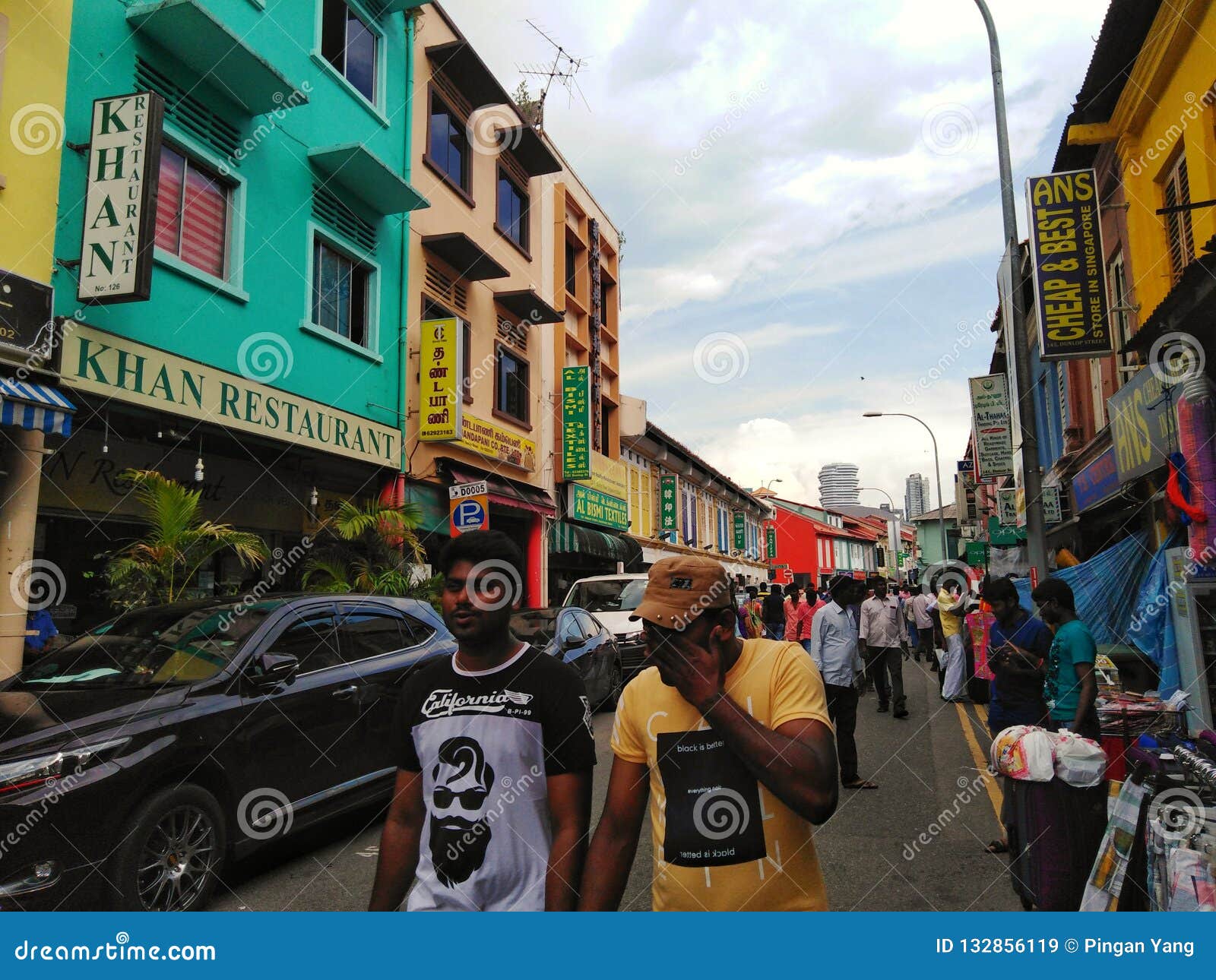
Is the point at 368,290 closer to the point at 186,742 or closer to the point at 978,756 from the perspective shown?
the point at 186,742

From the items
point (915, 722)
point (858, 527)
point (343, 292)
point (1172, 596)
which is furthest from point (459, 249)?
point (858, 527)

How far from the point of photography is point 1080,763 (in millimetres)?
3859

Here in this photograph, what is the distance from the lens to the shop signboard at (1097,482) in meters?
11.6

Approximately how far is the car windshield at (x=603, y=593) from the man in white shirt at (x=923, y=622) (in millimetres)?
5554

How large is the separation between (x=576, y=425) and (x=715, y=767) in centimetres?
1862

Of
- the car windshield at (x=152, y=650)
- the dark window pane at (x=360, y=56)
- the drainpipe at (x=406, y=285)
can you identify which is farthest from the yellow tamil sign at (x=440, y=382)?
the car windshield at (x=152, y=650)

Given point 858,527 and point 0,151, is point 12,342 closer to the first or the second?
point 0,151

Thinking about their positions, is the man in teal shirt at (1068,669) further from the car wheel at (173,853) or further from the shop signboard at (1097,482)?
the shop signboard at (1097,482)

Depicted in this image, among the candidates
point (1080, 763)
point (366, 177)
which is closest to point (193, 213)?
point (366, 177)

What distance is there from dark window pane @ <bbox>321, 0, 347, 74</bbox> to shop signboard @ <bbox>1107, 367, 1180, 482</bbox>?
11.8 meters

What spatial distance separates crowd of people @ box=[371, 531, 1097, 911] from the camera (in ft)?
6.68

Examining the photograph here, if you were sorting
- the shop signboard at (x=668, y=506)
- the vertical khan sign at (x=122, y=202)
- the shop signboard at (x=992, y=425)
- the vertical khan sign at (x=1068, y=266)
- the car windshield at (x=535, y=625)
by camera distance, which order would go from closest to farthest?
the vertical khan sign at (x=122, y=202) → the vertical khan sign at (x=1068, y=266) → the car windshield at (x=535, y=625) → the shop signboard at (x=992, y=425) → the shop signboard at (x=668, y=506)

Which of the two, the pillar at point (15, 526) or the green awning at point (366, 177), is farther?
the green awning at point (366, 177)

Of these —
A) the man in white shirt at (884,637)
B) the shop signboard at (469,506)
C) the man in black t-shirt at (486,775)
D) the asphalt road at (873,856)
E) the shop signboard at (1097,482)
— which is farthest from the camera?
the shop signboard at (469,506)
